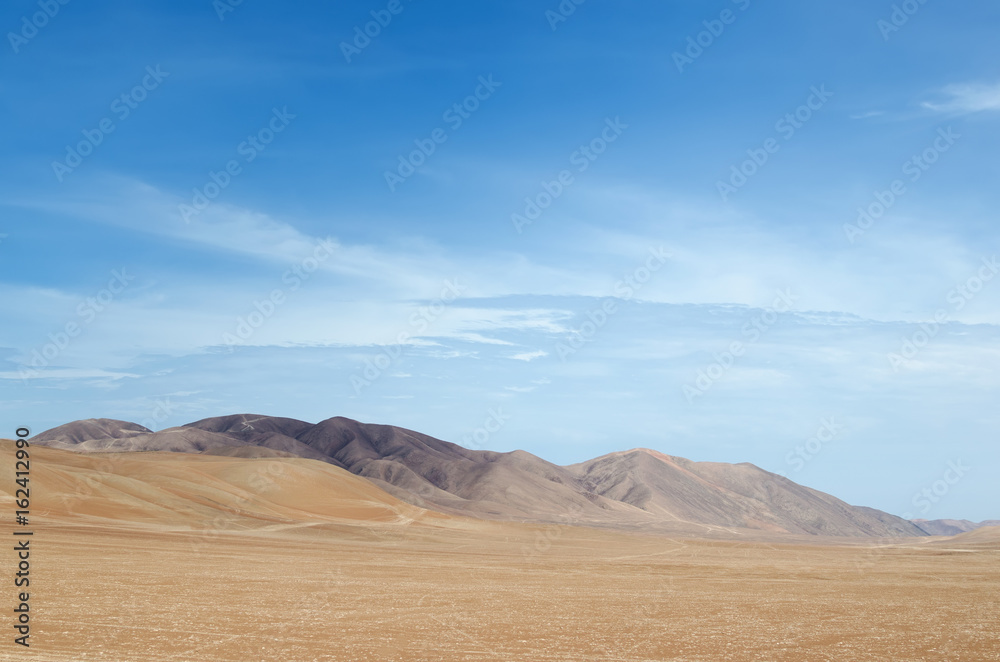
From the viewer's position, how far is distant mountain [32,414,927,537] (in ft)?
456

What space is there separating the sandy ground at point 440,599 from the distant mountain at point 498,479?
72.9 meters

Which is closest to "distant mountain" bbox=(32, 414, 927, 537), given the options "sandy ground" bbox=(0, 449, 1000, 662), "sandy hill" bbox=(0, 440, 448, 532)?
"sandy hill" bbox=(0, 440, 448, 532)

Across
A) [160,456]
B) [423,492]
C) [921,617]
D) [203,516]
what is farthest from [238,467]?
[921,617]

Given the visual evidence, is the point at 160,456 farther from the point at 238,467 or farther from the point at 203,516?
the point at 203,516

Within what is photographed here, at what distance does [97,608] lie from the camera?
22406mm

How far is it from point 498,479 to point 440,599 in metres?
126

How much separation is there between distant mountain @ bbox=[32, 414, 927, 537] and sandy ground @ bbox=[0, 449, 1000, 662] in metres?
72.9

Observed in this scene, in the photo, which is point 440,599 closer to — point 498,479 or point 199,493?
point 199,493

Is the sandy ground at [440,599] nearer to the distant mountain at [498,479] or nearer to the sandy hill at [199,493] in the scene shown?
the sandy hill at [199,493]

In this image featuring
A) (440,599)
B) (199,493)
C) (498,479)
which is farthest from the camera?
(498,479)

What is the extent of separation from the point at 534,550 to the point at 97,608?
40549 mm

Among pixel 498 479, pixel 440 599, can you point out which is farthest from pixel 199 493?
pixel 498 479

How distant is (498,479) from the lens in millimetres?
153000

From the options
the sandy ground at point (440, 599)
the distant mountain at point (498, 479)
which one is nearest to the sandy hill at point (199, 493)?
the sandy ground at point (440, 599)
